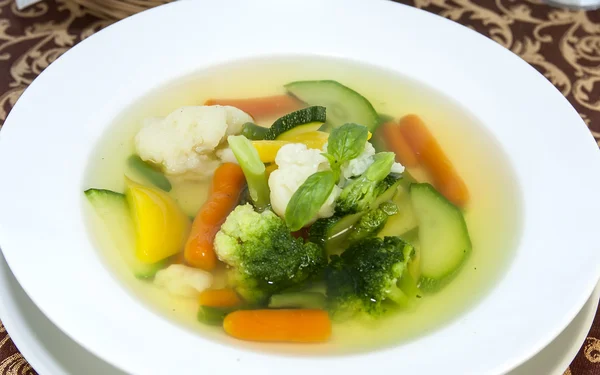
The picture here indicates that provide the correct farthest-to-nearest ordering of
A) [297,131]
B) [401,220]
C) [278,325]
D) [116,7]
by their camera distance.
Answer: [116,7], [297,131], [401,220], [278,325]

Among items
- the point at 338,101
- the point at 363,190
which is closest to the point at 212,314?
the point at 363,190

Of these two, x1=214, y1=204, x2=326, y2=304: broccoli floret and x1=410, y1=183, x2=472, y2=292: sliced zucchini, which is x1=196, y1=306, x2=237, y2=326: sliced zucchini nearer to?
x1=214, y1=204, x2=326, y2=304: broccoli floret

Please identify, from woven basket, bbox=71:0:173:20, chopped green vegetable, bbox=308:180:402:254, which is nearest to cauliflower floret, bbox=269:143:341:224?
chopped green vegetable, bbox=308:180:402:254

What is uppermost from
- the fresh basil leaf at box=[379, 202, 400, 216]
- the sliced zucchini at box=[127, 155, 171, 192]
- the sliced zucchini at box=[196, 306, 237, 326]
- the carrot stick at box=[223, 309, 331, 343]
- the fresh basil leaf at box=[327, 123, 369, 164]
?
the fresh basil leaf at box=[327, 123, 369, 164]

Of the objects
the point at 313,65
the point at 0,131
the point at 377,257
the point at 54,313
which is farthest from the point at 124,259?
the point at 313,65

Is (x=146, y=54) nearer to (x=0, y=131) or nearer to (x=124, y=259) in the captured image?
(x=0, y=131)

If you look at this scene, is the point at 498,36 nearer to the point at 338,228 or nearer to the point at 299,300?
the point at 338,228

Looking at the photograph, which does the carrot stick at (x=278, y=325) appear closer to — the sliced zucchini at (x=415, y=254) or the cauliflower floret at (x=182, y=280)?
the cauliflower floret at (x=182, y=280)
